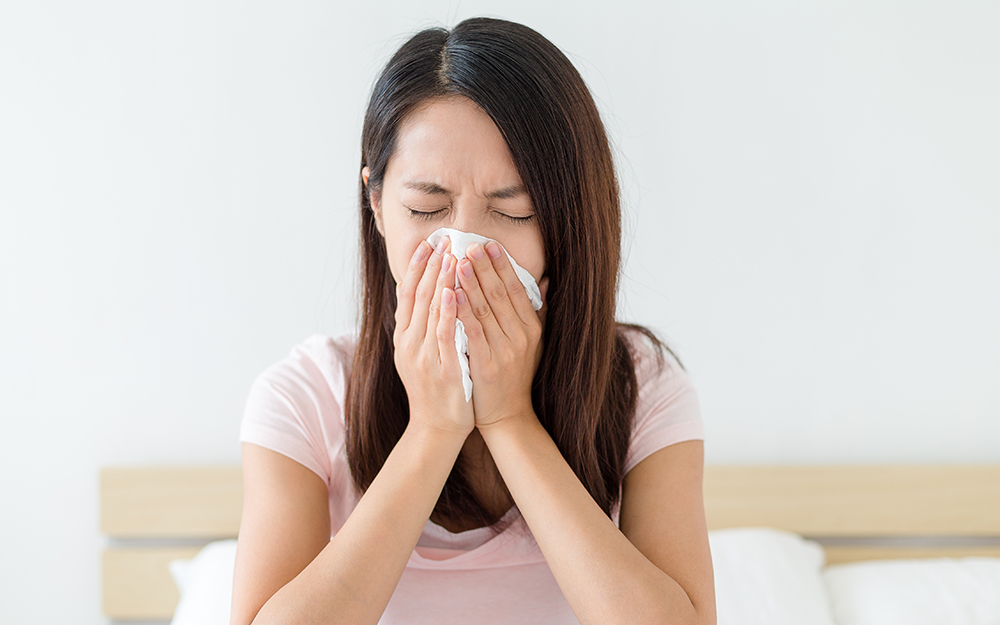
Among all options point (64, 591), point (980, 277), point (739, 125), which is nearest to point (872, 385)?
point (980, 277)

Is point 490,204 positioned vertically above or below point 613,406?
above

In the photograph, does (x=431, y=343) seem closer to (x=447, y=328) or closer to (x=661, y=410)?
(x=447, y=328)

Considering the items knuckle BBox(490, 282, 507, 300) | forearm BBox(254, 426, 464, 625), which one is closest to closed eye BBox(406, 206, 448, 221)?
knuckle BBox(490, 282, 507, 300)

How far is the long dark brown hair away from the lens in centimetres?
84

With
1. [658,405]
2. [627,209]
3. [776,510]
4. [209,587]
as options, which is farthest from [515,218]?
[776,510]

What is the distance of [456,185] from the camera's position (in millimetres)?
827

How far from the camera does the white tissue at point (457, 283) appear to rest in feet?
2.70

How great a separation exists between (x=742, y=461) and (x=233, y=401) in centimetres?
119

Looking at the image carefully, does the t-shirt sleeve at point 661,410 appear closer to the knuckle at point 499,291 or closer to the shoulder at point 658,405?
the shoulder at point 658,405

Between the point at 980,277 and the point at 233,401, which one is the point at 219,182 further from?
the point at 980,277

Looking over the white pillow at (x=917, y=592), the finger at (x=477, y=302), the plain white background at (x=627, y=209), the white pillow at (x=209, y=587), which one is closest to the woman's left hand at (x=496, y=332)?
the finger at (x=477, y=302)

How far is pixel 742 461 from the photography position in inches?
65.7

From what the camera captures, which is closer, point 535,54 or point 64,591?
point 535,54

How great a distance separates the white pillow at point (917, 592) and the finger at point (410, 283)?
1.07 m
